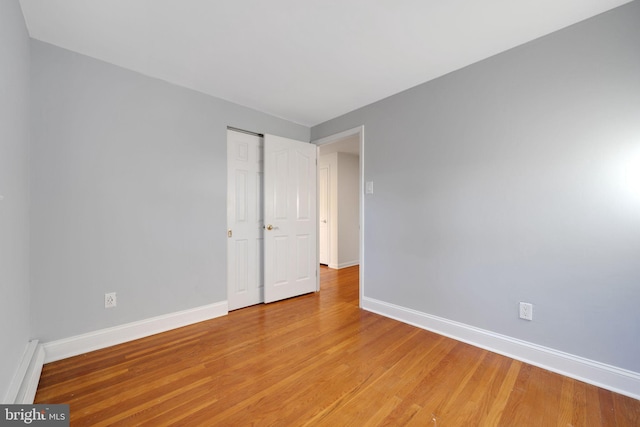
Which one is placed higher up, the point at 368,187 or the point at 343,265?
the point at 368,187

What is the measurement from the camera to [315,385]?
5.36 feet

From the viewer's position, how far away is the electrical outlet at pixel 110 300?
212 cm

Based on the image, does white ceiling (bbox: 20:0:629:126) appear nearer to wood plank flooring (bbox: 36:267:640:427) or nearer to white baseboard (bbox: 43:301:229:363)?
white baseboard (bbox: 43:301:229:363)

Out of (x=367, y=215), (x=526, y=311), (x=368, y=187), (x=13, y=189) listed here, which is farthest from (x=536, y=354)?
(x=13, y=189)

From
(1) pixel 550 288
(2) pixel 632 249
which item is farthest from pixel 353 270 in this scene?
(2) pixel 632 249

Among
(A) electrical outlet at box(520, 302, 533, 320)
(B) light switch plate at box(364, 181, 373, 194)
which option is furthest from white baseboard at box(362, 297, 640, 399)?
(B) light switch plate at box(364, 181, 373, 194)

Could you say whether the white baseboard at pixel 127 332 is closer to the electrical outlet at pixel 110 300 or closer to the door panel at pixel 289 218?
the electrical outlet at pixel 110 300

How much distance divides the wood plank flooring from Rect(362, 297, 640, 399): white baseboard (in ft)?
0.21

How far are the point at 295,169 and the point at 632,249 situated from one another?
3007 millimetres

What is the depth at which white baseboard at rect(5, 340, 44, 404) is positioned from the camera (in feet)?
4.33

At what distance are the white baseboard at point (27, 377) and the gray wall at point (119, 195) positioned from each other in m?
0.16

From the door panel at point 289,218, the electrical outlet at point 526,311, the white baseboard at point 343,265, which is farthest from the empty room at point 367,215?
the white baseboard at point 343,265

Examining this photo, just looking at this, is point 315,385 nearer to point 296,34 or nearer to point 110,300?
point 110,300

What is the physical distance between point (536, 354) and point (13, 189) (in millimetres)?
3525
